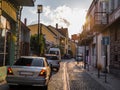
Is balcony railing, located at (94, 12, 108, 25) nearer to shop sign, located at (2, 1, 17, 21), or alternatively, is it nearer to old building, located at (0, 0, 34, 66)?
old building, located at (0, 0, 34, 66)

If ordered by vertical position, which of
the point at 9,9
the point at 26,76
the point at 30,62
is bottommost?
the point at 26,76

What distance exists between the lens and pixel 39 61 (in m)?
13.8

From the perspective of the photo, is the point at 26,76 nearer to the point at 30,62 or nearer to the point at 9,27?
the point at 30,62

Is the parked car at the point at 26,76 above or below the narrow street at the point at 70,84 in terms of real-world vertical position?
above

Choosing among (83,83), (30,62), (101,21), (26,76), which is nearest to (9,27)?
(83,83)

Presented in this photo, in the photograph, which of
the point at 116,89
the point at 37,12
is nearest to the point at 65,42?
the point at 37,12

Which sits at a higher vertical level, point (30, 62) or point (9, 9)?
point (9, 9)

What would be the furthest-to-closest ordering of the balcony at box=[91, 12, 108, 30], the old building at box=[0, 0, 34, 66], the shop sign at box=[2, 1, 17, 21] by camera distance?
the balcony at box=[91, 12, 108, 30] < the old building at box=[0, 0, 34, 66] < the shop sign at box=[2, 1, 17, 21]

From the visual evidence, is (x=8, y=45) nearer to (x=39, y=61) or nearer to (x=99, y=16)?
(x=39, y=61)

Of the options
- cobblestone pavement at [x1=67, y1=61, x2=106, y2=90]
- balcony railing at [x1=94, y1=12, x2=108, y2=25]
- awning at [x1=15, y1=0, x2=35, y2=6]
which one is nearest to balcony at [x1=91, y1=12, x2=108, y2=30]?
balcony railing at [x1=94, y1=12, x2=108, y2=25]

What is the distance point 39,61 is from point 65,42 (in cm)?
9353

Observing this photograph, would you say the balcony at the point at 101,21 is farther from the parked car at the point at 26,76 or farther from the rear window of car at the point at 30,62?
the parked car at the point at 26,76

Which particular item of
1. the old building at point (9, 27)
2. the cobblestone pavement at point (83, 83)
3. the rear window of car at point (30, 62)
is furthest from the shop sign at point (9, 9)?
the cobblestone pavement at point (83, 83)

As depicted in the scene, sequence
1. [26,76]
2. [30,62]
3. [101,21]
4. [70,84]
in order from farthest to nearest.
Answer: [101,21], [70,84], [30,62], [26,76]
